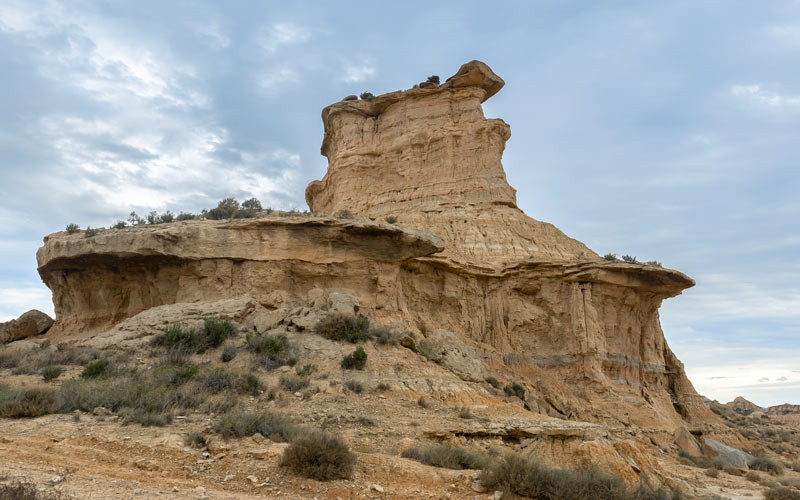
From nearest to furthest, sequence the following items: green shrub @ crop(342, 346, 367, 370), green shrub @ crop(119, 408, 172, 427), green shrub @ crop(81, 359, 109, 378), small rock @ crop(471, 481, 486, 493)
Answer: small rock @ crop(471, 481, 486, 493)
green shrub @ crop(119, 408, 172, 427)
green shrub @ crop(81, 359, 109, 378)
green shrub @ crop(342, 346, 367, 370)

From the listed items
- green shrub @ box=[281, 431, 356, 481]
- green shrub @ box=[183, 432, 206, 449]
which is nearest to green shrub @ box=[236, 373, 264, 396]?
green shrub @ box=[183, 432, 206, 449]

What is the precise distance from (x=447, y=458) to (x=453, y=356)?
8.43 metres

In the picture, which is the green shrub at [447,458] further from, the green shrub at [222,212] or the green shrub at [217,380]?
the green shrub at [222,212]

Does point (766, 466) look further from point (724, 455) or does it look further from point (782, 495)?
point (782, 495)

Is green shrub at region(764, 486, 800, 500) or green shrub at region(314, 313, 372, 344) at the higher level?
green shrub at region(314, 313, 372, 344)

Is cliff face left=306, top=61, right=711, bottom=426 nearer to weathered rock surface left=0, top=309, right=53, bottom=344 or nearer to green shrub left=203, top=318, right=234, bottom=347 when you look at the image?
green shrub left=203, top=318, right=234, bottom=347

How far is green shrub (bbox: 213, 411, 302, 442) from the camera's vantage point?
8.47m

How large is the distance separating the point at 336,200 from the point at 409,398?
1880 centimetres

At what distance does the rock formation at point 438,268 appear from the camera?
17.9 metres

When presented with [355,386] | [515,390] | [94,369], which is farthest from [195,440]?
[515,390]

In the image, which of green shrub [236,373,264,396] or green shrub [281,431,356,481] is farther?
green shrub [236,373,264,396]

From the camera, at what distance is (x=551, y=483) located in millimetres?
7254

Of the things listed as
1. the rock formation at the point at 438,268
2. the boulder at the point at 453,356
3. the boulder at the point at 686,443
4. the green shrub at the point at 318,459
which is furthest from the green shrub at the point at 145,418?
the boulder at the point at 686,443

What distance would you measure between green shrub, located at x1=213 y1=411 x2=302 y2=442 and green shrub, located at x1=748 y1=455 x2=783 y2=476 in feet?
55.2
